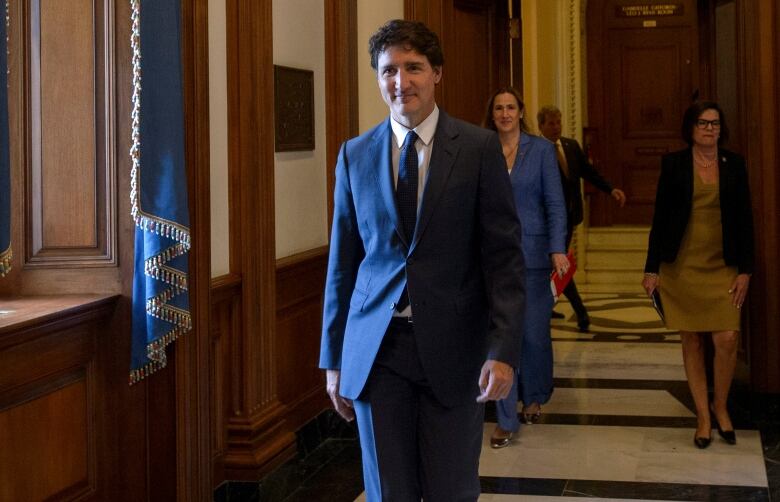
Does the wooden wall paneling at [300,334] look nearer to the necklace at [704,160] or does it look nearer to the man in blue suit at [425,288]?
the necklace at [704,160]

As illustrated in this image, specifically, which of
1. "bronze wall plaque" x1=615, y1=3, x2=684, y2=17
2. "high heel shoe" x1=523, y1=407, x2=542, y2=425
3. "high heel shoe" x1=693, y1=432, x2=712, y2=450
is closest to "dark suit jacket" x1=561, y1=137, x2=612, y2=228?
"high heel shoe" x1=523, y1=407, x2=542, y2=425

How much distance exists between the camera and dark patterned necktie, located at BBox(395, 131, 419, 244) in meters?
2.87

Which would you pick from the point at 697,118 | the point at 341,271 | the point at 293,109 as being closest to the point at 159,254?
the point at 341,271

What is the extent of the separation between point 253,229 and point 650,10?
1009cm

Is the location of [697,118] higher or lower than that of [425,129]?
higher

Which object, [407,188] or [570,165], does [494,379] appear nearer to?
[407,188]

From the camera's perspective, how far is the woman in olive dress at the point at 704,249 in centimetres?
544

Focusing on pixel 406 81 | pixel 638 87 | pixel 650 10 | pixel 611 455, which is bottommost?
pixel 611 455

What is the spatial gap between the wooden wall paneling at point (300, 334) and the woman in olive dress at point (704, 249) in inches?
61.6

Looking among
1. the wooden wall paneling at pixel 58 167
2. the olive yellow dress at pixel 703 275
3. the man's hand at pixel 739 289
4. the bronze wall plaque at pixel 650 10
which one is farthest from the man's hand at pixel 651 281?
the bronze wall plaque at pixel 650 10

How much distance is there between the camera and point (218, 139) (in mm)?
4555

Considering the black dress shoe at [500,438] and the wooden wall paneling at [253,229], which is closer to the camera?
the wooden wall paneling at [253,229]

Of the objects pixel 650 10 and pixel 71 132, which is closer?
pixel 71 132

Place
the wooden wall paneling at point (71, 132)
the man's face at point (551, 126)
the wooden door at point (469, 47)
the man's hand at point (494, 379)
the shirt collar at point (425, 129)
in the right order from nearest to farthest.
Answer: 1. the man's hand at point (494, 379)
2. the shirt collar at point (425, 129)
3. the wooden wall paneling at point (71, 132)
4. the wooden door at point (469, 47)
5. the man's face at point (551, 126)
